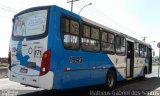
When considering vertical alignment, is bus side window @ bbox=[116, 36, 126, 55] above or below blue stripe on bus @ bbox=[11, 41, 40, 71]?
above

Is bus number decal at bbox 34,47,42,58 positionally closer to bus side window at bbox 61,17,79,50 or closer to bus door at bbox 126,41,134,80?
bus side window at bbox 61,17,79,50

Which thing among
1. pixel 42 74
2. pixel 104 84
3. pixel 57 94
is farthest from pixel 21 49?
pixel 104 84

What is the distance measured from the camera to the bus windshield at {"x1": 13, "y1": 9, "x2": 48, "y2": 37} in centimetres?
862

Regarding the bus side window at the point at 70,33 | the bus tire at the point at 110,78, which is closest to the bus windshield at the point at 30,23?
the bus side window at the point at 70,33

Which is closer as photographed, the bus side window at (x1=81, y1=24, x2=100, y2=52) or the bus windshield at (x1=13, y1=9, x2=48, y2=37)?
the bus windshield at (x1=13, y1=9, x2=48, y2=37)

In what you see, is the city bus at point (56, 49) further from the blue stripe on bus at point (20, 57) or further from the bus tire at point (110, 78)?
the bus tire at point (110, 78)

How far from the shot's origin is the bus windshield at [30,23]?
8.62 meters

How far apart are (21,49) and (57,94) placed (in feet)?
7.60

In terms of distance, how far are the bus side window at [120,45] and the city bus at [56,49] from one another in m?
1.72

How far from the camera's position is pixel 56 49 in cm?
829

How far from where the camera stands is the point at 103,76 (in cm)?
1154

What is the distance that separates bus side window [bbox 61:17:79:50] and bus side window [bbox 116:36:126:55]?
14.0 ft

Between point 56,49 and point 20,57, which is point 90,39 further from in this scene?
point 20,57

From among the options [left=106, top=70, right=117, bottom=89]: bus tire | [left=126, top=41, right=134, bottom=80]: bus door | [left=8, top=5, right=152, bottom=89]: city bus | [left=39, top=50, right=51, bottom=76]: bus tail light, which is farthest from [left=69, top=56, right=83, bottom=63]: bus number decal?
[left=126, top=41, right=134, bottom=80]: bus door
